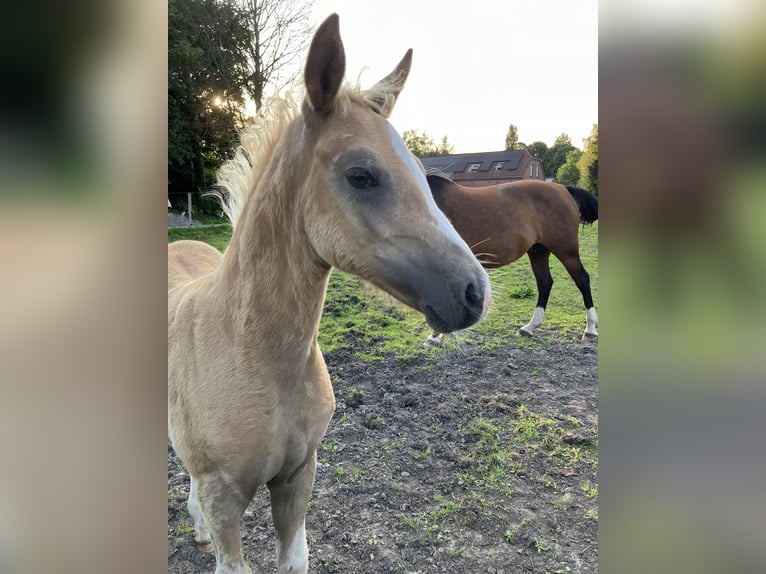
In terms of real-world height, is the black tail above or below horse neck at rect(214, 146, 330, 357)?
above

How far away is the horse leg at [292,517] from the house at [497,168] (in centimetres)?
460

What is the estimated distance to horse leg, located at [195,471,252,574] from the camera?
4.53ft

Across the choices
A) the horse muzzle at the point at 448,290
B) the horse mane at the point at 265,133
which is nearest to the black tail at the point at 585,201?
the horse mane at the point at 265,133

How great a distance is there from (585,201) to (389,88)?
4758 millimetres

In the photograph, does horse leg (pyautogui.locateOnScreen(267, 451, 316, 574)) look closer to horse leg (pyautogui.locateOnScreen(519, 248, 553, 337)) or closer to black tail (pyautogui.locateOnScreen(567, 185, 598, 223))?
horse leg (pyautogui.locateOnScreen(519, 248, 553, 337))

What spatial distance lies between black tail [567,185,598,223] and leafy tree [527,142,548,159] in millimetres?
637

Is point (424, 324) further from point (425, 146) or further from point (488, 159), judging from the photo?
point (488, 159)

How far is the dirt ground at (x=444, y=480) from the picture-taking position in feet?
6.97

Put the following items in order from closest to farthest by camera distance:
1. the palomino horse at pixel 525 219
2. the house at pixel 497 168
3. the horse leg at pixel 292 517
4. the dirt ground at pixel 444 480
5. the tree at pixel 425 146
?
the horse leg at pixel 292 517, the dirt ground at pixel 444 480, the tree at pixel 425 146, the palomino horse at pixel 525 219, the house at pixel 497 168

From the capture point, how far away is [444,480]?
265 centimetres
